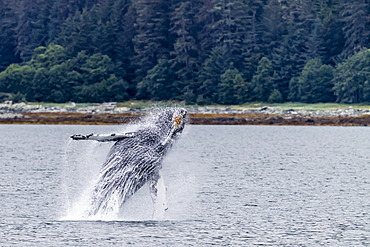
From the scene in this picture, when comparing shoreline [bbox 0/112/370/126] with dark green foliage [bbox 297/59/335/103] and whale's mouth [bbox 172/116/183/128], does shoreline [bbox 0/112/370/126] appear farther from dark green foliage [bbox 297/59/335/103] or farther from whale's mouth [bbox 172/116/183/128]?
whale's mouth [bbox 172/116/183/128]

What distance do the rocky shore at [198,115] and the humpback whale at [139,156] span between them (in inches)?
3438

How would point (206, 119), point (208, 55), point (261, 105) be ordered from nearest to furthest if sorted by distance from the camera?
point (206, 119) < point (261, 105) < point (208, 55)

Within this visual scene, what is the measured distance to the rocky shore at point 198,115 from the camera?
113062mm

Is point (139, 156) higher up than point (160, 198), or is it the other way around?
point (139, 156)

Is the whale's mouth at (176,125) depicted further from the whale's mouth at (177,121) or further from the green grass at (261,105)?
the green grass at (261,105)

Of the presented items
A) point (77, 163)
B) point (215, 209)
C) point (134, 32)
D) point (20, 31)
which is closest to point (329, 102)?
point (134, 32)

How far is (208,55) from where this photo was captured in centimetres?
13575

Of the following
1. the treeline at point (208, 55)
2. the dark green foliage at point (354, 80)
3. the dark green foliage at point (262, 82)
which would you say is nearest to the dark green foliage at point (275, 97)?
the treeline at point (208, 55)

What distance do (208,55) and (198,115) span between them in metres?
18.2

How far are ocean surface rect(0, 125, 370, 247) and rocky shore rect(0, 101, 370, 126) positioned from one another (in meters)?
52.1

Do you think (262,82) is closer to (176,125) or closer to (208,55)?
(208,55)

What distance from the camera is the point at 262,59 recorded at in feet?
431

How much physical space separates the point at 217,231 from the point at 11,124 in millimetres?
95572

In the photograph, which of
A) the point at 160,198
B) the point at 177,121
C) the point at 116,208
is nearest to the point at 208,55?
the point at 116,208
